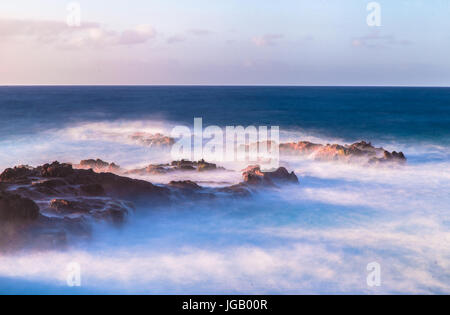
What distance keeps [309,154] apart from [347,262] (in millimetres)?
10121

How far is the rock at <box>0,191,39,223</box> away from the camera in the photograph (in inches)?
300

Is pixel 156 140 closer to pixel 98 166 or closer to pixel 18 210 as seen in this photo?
pixel 98 166

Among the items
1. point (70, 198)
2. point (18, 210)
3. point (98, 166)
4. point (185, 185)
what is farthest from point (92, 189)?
point (98, 166)

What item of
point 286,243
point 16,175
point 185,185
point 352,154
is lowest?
point 286,243

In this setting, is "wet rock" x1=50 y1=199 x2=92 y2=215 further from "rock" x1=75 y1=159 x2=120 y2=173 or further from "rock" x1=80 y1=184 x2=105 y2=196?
"rock" x1=75 y1=159 x2=120 y2=173

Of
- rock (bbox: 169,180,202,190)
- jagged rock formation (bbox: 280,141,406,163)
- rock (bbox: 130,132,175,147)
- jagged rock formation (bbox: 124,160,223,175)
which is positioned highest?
rock (bbox: 130,132,175,147)

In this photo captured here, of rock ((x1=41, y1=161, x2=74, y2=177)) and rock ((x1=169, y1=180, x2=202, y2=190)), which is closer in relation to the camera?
rock ((x1=41, y1=161, x2=74, y2=177))

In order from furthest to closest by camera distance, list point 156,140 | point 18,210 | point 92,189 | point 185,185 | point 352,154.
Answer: point 156,140, point 352,154, point 185,185, point 92,189, point 18,210

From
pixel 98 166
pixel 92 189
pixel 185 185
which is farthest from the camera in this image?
pixel 98 166

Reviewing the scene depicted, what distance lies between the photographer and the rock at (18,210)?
7.62 m

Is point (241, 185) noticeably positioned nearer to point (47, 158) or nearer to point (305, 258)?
point (305, 258)

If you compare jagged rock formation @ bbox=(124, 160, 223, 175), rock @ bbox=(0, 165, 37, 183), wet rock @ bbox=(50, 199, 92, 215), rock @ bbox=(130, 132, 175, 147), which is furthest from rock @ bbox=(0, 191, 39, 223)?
rock @ bbox=(130, 132, 175, 147)

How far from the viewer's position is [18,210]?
7.64m

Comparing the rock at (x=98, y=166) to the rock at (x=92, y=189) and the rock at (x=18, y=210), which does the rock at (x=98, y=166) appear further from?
the rock at (x=18, y=210)
